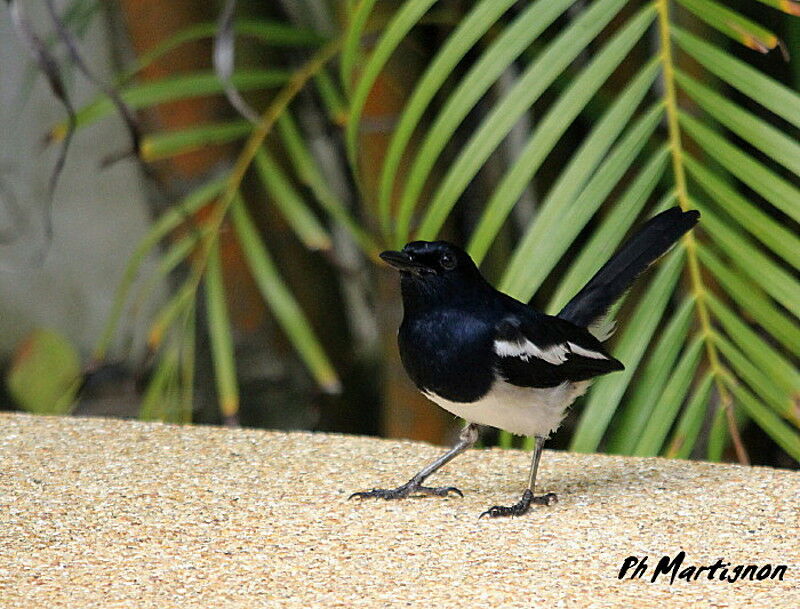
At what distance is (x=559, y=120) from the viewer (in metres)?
2.56

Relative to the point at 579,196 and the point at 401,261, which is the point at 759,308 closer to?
the point at 579,196

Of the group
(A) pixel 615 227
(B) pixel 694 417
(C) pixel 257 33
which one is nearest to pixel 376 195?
(C) pixel 257 33

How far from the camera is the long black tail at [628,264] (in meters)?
2.39

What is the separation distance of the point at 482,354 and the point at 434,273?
194 millimetres

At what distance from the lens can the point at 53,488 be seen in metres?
2.36

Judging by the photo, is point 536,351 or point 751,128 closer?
point 536,351

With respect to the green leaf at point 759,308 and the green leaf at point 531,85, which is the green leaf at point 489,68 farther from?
the green leaf at point 759,308

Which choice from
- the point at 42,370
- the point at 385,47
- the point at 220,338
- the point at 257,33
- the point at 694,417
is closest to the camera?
the point at 694,417

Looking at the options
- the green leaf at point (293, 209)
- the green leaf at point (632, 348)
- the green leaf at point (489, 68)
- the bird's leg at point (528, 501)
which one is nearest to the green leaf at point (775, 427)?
the green leaf at point (632, 348)

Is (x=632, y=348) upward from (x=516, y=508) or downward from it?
upward

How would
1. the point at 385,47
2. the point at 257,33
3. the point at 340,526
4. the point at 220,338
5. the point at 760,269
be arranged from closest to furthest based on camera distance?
the point at 340,526
the point at 760,269
the point at 385,47
the point at 220,338
the point at 257,33

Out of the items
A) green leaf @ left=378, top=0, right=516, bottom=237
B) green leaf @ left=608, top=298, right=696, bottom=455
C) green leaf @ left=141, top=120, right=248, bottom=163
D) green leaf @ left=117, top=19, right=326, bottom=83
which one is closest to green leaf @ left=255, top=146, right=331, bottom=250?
green leaf @ left=141, top=120, right=248, bottom=163

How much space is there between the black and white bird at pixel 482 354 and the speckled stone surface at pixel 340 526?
0.17 m

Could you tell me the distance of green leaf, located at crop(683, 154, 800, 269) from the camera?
2.39 m
